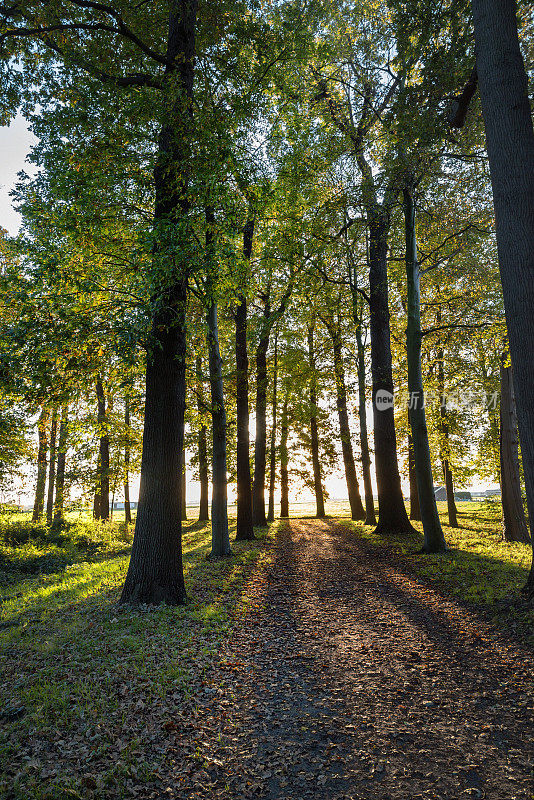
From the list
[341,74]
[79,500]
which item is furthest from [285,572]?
[341,74]

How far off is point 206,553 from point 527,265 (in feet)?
37.6

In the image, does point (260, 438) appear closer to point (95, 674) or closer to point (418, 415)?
point (418, 415)

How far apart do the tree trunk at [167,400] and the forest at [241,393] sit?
51 mm

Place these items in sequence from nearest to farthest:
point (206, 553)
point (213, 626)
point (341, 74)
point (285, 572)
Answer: point (213, 626), point (285, 572), point (206, 553), point (341, 74)

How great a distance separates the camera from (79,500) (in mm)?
17234

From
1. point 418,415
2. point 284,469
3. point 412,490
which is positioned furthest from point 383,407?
point 284,469

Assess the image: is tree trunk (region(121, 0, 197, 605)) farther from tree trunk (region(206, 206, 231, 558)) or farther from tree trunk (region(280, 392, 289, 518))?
tree trunk (region(280, 392, 289, 518))

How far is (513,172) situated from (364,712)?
6510 millimetres

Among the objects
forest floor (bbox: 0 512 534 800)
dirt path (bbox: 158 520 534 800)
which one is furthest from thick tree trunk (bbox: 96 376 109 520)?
dirt path (bbox: 158 520 534 800)

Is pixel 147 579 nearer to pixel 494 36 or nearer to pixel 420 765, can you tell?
pixel 420 765

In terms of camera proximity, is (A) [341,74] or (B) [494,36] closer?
(B) [494,36]

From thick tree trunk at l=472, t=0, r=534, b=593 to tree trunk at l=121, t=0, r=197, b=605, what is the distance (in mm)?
4736

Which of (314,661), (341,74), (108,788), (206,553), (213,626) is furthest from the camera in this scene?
(341,74)

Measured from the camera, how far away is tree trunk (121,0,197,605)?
7777 millimetres
